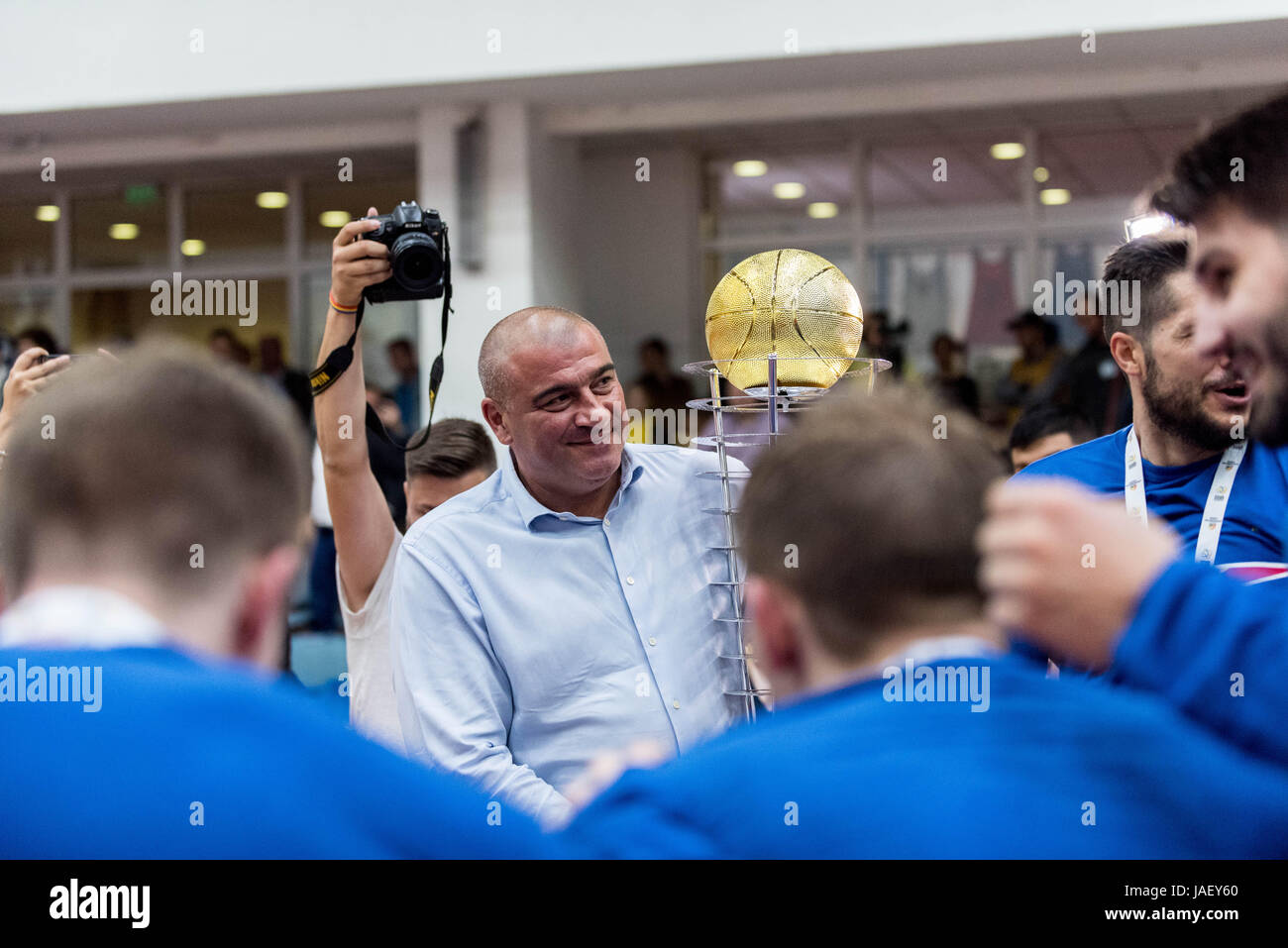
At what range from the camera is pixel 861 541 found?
98cm

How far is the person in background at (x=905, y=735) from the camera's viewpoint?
0.89 m

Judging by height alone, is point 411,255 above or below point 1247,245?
above

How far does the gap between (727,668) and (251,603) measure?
1.35 metres

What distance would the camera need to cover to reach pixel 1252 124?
3.86 feet

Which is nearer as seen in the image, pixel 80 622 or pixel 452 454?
pixel 80 622

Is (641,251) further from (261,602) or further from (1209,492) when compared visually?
(261,602)

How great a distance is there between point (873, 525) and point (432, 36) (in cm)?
710

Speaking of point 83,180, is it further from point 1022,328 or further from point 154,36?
point 1022,328

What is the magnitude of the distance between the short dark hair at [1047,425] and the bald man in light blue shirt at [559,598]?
1.67m

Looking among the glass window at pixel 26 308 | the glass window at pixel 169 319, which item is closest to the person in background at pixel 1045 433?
the glass window at pixel 169 319

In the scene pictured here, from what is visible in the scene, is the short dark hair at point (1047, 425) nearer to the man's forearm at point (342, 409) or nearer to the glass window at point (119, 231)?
the man's forearm at point (342, 409)

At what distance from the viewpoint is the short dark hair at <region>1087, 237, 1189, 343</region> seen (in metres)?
2.04

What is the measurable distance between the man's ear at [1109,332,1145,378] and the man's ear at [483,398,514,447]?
1.14 metres

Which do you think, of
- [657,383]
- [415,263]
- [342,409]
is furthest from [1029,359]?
[342,409]
